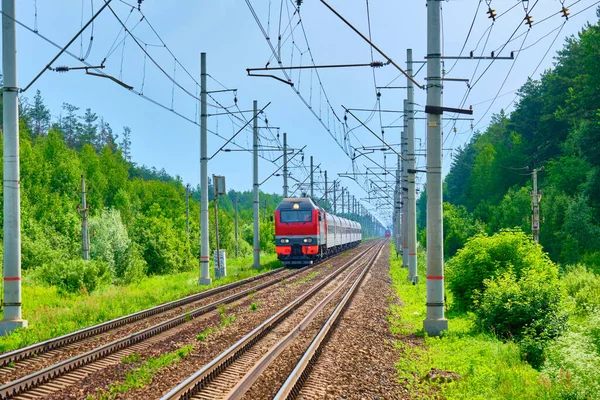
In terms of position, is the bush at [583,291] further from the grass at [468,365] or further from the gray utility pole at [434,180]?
the gray utility pole at [434,180]

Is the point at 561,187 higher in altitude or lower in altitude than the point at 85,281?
higher

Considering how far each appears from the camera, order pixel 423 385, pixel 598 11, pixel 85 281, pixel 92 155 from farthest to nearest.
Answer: pixel 92 155 → pixel 598 11 → pixel 85 281 → pixel 423 385

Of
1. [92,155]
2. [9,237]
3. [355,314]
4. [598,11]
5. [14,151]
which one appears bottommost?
[355,314]

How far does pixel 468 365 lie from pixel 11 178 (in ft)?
34.1

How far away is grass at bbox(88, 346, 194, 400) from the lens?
8.56 meters

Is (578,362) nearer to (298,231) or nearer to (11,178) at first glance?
(11,178)

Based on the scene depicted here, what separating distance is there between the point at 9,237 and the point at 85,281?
9.98 meters

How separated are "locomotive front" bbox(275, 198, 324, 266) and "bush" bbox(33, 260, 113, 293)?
13933 mm

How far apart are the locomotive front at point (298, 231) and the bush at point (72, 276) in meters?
13.9

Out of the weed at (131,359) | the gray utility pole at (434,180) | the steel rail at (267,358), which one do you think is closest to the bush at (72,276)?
the steel rail at (267,358)

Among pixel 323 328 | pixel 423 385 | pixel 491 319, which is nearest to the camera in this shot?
pixel 423 385

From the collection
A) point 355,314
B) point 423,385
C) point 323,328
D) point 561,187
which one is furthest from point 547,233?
point 423,385

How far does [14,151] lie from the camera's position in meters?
13.8

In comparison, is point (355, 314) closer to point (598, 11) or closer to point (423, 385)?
point (423, 385)
